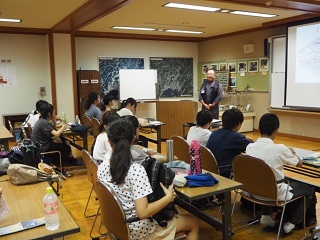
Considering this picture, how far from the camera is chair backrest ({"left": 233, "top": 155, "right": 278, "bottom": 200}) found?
2.34 meters

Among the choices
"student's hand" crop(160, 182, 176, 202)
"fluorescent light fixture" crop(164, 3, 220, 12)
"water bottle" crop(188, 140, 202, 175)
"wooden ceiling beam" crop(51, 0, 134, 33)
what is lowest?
"student's hand" crop(160, 182, 176, 202)

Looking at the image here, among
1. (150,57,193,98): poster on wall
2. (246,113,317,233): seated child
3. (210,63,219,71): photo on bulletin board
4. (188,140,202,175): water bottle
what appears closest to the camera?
(188,140,202,175): water bottle

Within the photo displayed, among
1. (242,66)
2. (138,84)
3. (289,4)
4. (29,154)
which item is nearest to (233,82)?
(242,66)

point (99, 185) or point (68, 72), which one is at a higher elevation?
point (68, 72)

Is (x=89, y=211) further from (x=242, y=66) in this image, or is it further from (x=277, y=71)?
(x=242, y=66)

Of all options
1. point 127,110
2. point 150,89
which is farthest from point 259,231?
point 150,89

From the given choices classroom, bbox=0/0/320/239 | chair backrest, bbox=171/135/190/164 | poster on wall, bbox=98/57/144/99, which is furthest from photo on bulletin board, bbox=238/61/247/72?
chair backrest, bbox=171/135/190/164

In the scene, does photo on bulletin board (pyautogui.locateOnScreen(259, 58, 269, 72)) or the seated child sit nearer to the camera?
the seated child

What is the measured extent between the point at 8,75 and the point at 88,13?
309 cm

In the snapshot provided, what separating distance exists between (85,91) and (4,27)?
Answer: 7.17 feet

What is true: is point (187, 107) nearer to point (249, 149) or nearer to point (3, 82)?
point (249, 149)

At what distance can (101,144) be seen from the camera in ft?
11.0

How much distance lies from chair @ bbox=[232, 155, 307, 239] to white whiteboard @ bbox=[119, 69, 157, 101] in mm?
5971

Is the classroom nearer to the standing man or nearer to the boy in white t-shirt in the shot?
the standing man
